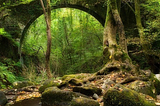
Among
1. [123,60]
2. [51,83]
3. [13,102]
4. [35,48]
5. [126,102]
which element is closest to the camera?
[126,102]

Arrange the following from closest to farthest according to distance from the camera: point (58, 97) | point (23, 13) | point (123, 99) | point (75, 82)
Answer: point (123, 99)
point (58, 97)
point (75, 82)
point (23, 13)

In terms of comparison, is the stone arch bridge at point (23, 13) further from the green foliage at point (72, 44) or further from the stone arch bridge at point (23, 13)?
the green foliage at point (72, 44)

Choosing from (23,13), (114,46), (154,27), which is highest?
(23,13)

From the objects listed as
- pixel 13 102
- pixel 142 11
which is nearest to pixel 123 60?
pixel 13 102

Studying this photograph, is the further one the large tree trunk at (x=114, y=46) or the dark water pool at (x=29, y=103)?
the large tree trunk at (x=114, y=46)

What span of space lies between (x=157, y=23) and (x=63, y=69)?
7.70 metres

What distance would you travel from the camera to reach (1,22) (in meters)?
Result: 8.81

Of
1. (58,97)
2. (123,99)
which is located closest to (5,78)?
(58,97)

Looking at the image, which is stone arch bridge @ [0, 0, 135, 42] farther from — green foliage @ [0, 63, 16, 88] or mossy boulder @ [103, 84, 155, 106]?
mossy boulder @ [103, 84, 155, 106]

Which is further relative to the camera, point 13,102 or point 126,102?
point 13,102

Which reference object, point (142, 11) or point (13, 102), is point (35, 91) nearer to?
point (13, 102)

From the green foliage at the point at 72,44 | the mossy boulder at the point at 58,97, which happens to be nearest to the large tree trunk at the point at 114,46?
the mossy boulder at the point at 58,97

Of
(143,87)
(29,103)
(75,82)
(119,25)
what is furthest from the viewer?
(119,25)

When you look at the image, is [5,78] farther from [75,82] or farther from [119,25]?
[119,25]
